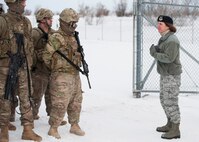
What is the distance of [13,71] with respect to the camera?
5.90 metres

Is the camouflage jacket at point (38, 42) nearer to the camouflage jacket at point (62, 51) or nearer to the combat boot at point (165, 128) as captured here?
the camouflage jacket at point (62, 51)

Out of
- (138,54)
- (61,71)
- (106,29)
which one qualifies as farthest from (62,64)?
(106,29)

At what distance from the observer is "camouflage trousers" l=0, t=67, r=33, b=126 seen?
592 centimetres

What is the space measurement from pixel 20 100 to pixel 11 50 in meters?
0.71

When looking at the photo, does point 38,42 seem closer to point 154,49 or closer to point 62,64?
point 62,64

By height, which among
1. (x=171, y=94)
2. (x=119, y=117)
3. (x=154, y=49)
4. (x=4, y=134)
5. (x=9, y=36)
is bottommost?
(x=119, y=117)

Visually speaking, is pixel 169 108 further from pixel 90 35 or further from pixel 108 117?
pixel 90 35

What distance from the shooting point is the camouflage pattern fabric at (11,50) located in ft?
19.4

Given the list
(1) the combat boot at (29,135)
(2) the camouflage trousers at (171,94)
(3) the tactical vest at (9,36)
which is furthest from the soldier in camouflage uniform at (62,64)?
(2) the camouflage trousers at (171,94)

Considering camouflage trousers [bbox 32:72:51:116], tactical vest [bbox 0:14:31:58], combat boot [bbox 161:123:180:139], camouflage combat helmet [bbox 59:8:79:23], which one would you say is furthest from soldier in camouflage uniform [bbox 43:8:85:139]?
combat boot [bbox 161:123:180:139]

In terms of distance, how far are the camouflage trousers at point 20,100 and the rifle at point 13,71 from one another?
73mm

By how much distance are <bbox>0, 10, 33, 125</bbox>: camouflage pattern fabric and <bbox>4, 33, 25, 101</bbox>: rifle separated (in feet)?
0.19

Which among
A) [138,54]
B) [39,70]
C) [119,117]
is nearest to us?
[39,70]

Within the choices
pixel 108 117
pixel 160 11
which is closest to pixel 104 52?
pixel 160 11
